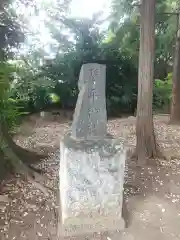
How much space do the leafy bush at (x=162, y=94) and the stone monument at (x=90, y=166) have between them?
9787 mm

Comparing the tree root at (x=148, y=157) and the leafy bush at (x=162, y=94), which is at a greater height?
the leafy bush at (x=162, y=94)

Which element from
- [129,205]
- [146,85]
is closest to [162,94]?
[146,85]

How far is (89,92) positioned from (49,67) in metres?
8.81

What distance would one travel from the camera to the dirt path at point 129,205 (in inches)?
136

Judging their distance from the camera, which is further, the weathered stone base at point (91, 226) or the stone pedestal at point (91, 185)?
the weathered stone base at point (91, 226)

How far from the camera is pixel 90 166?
3.28 m

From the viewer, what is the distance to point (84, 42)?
465 inches

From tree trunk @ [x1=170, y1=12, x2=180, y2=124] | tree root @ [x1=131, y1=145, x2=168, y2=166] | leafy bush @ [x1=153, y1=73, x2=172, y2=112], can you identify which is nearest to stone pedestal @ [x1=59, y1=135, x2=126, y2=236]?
tree root @ [x1=131, y1=145, x2=168, y2=166]

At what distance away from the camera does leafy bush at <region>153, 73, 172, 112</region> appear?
12.7 meters

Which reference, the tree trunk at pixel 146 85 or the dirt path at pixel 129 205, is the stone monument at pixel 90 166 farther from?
the tree trunk at pixel 146 85

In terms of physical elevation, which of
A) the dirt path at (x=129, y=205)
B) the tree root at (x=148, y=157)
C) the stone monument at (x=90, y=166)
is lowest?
the dirt path at (x=129, y=205)

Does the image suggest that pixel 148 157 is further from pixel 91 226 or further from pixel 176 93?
pixel 176 93

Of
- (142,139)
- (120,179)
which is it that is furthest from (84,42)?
(120,179)

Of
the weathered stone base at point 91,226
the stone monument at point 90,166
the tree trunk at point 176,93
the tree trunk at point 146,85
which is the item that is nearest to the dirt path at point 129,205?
the weathered stone base at point 91,226
